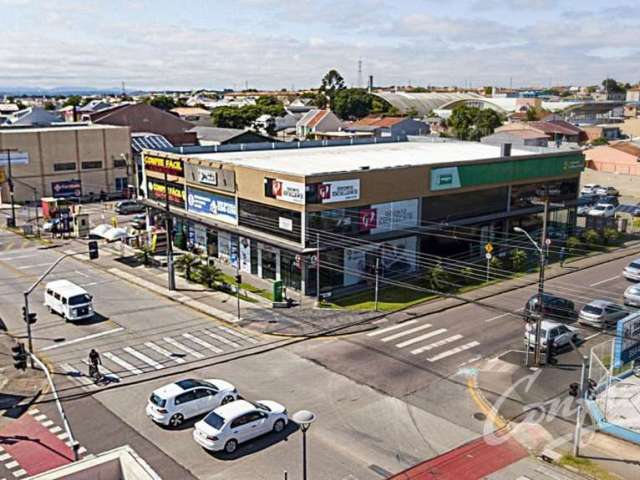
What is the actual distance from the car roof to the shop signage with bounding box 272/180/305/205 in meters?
18.6

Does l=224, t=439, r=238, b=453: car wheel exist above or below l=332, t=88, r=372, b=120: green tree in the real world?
below

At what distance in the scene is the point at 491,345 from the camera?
34031 mm

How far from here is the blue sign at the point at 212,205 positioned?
4803 cm

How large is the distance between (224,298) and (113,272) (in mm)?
11701

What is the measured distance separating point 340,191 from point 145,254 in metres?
18.1

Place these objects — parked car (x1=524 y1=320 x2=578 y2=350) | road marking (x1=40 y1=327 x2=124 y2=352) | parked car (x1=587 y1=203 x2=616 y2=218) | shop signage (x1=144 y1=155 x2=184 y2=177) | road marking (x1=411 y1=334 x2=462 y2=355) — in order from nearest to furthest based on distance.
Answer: parked car (x1=524 y1=320 x2=578 y2=350), road marking (x1=411 y1=334 x2=462 y2=355), road marking (x1=40 y1=327 x2=124 y2=352), shop signage (x1=144 y1=155 x2=184 y2=177), parked car (x1=587 y1=203 x2=616 y2=218)

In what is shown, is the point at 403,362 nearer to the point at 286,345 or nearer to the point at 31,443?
the point at 286,345

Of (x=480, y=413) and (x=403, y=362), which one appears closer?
(x=480, y=413)

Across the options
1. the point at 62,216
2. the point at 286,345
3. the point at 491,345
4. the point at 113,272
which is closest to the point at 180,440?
the point at 286,345

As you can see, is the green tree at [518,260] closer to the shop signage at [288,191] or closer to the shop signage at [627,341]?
the shop signage at [288,191]

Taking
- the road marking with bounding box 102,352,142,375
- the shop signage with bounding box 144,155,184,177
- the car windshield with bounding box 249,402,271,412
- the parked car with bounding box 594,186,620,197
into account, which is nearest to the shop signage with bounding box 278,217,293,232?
the shop signage with bounding box 144,155,184,177

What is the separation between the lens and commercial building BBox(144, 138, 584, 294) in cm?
4203

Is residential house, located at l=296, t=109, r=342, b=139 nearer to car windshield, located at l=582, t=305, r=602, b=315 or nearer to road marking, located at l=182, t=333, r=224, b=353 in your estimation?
car windshield, located at l=582, t=305, r=602, b=315

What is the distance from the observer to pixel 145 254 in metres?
50.9
